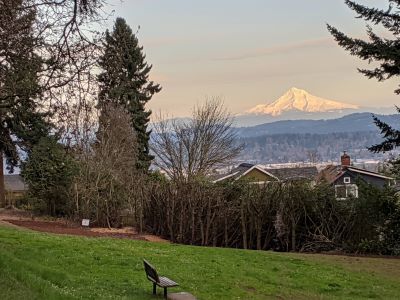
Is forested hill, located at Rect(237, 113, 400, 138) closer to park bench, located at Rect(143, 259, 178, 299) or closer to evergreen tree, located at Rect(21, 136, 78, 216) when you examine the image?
evergreen tree, located at Rect(21, 136, 78, 216)

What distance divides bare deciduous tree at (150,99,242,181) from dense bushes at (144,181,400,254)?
19825 mm

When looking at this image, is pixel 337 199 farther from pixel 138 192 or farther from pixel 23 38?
pixel 23 38

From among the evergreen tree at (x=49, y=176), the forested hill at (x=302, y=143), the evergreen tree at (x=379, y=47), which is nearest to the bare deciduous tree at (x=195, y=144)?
the evergreen tree at (x=49, y=176)

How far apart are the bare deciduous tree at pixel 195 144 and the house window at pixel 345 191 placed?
70.2ft

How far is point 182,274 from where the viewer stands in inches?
424

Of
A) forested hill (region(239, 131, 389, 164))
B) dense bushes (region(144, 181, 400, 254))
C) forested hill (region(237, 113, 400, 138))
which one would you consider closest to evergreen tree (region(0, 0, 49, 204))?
dense bushes (region(144, 181, 400, 254))

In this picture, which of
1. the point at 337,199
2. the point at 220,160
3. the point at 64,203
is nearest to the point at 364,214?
the point at 337,199

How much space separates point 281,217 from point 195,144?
2487 cm

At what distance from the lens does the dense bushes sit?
1906cm

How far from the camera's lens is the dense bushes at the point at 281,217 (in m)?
19.1

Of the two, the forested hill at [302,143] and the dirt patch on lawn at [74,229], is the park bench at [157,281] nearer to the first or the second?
the dirt patch on lawn at [74,229]

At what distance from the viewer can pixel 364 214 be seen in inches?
765

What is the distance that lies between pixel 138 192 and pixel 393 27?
45.5 feet

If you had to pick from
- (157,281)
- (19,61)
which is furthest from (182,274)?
(19,61)
